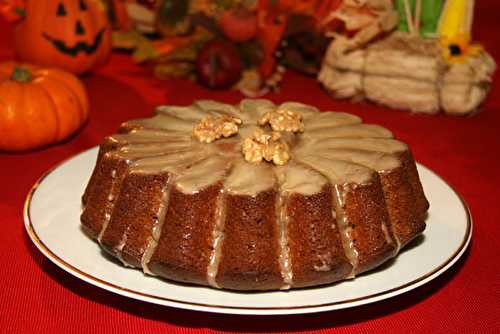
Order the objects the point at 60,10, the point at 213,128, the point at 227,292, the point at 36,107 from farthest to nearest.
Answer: the point at 60,10, the point at 36,107, the point at 213,128, the point at 227,292

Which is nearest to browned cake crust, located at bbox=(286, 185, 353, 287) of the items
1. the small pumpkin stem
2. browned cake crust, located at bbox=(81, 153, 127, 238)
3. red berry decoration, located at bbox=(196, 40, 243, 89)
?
browned cake crust, located at bbox=(81, 153, 127, 238)

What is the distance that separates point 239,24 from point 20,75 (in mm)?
951

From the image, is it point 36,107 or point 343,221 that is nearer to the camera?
point 343,221

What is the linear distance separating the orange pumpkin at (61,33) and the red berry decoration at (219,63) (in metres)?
0.46

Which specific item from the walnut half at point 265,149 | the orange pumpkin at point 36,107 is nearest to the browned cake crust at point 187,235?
the walnut half at point 265,149

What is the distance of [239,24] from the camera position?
9.46 feet

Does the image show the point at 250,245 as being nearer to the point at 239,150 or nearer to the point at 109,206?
the point at 239,150

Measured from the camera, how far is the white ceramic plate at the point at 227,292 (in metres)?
1.33

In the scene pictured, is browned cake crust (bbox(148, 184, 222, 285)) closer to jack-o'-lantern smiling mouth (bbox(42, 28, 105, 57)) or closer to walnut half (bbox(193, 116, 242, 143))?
walnut half (bbox(193, 116, 242, 143))

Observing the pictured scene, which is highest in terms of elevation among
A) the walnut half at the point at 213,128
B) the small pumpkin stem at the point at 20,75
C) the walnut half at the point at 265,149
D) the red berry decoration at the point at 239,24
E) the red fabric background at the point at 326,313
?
the walnut half at the point at 265,149

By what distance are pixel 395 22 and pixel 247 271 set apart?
1671 millimetres

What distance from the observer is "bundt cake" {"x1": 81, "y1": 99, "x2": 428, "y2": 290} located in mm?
1408

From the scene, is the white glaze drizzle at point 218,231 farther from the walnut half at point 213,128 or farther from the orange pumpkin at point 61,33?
the orange pumpkin at point 61,33

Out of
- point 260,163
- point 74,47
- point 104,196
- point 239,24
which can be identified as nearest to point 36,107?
point 74,47
